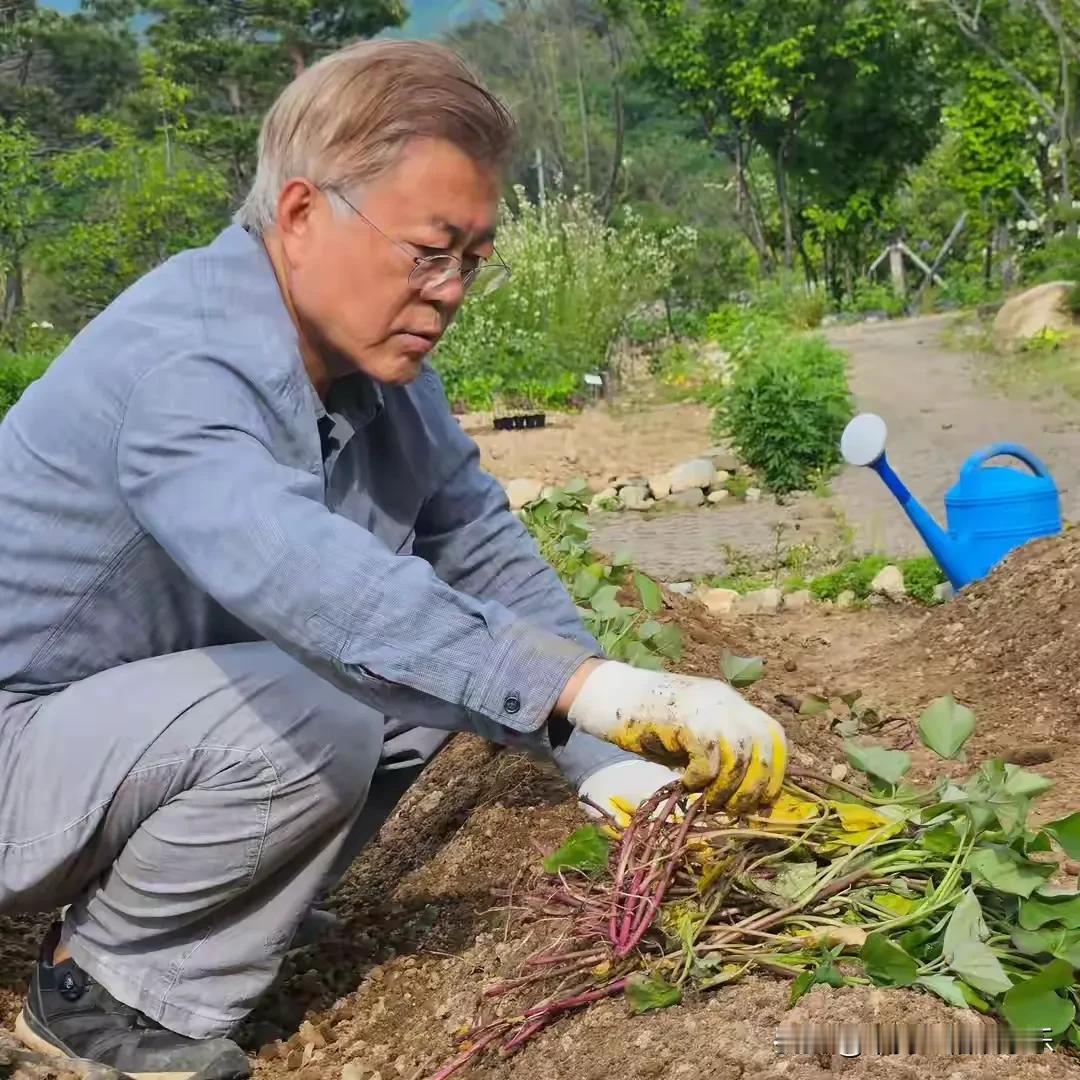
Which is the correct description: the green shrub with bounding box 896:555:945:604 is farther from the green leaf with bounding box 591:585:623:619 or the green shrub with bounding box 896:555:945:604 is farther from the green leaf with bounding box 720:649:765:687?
the green leaf with bounding box 720:649:765:687

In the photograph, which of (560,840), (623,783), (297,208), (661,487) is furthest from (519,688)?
(661,487)

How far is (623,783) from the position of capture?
1768 mm

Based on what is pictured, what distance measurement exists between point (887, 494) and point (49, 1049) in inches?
219

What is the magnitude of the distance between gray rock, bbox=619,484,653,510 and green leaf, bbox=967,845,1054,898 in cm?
570

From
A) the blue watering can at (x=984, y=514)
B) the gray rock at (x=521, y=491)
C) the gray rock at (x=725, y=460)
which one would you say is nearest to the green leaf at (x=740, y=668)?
the blue watering can at (x=984, y=514)

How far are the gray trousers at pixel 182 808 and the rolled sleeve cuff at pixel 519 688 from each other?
321 mm

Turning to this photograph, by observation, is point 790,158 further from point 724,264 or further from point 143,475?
point 143,475

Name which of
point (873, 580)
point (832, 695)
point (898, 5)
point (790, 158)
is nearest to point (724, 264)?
point (790, 158)

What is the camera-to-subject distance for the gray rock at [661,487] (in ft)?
23.8

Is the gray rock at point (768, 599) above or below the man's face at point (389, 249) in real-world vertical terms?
below

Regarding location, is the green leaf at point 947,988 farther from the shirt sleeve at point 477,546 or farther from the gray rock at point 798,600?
the gray rock at point 798,600

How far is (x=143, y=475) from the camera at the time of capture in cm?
153

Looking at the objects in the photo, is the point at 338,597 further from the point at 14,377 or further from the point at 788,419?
the point at 14,377

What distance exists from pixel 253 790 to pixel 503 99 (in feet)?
2.98
